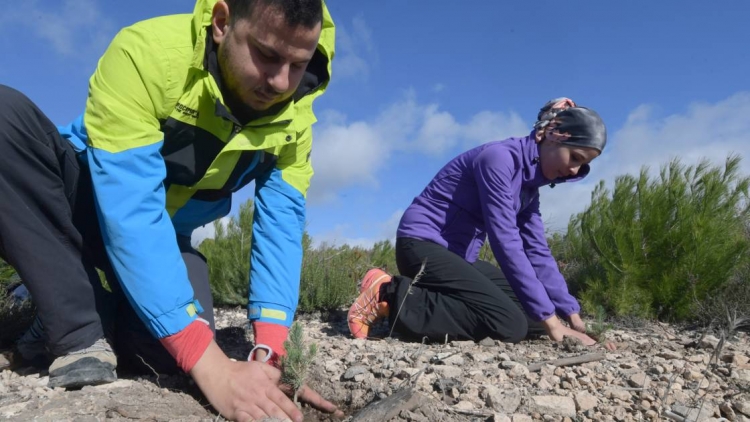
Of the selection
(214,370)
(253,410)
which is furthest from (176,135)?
(253,410)

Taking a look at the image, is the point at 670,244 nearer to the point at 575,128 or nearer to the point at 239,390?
the point at 575,128

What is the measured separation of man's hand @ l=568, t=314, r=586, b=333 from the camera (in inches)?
135

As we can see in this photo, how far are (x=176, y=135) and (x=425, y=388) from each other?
141cm

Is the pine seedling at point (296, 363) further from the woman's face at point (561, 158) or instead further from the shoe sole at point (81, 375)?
the woman's face at point (561, 158)

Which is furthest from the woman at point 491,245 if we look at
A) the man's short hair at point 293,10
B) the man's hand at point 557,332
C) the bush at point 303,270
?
the man's short hair at point 293,10

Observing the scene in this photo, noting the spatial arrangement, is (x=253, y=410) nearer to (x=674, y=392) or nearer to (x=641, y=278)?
(x=674, y=392)

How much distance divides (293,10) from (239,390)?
4.21 ft

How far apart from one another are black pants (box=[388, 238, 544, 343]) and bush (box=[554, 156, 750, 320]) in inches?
44.1

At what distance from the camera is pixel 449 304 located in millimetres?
3295

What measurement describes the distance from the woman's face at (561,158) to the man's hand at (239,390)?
2.34 m

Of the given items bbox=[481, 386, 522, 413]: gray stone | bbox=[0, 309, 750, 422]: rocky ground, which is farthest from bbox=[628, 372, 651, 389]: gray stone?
bbox=[481, 386, 522, 413]: gray stone

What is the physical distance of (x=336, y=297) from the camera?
4195mm

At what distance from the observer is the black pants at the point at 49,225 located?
1903 millimetres

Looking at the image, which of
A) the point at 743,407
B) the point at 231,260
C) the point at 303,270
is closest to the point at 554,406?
the point at 743,407
